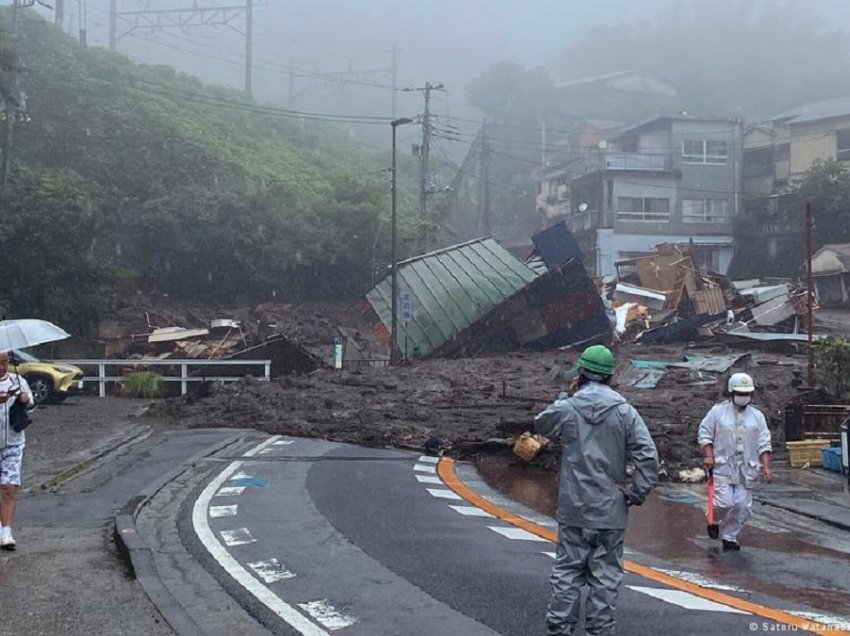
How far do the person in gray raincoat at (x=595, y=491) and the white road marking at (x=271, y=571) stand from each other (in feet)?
7.95

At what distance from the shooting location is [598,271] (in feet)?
180

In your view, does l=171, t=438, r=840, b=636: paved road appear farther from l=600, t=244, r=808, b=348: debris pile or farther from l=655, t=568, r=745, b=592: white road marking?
l=600, t=244, r=808, b=348: debris pile

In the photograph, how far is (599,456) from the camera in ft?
17.2

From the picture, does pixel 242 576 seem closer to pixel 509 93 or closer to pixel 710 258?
pixel 710 258

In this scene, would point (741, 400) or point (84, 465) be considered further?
point (84, 465)

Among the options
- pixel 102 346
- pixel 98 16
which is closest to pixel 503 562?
pixel 102 346

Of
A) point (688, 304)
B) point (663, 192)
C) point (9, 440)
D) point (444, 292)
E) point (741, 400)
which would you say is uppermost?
point (663, 192)

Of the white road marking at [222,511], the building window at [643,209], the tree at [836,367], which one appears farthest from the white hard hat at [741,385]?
the building window at [643,209]

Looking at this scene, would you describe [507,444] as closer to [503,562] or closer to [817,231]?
[503,562]

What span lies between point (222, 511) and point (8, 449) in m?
2.31

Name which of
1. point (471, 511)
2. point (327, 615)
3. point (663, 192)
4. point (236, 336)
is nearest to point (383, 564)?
point (327, 615)

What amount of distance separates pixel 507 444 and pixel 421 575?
7.59 meters

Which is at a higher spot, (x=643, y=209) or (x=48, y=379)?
(x=643, y=209)

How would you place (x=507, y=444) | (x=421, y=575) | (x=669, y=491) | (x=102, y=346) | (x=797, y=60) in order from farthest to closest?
(x=797, y=60) < (x=102, y=346) < (x=507, y=444) < (x=669, y=491) < (x=421, y=575)
